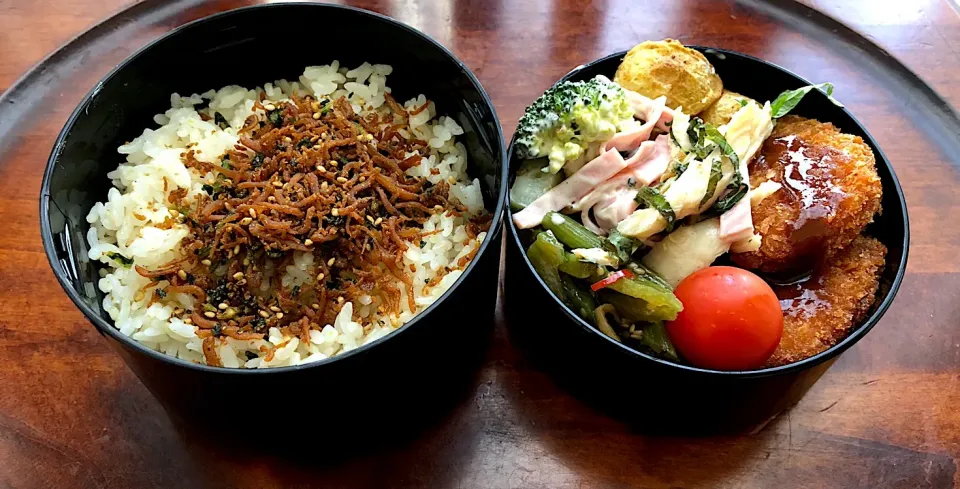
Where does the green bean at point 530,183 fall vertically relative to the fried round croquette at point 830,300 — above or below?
above

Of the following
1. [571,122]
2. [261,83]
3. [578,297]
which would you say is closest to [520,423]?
[578,297]

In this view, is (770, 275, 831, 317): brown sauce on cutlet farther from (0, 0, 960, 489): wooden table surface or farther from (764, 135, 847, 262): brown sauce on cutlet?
(0, 0, 960, 489): wooden table surface

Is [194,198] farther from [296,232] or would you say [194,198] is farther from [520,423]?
[520,423]

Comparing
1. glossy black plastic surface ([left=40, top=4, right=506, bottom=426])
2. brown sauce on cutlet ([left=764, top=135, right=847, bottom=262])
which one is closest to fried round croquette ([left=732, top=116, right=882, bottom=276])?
brown sauce on cutlet ([left=764, top=135, right=847, bottom=262])

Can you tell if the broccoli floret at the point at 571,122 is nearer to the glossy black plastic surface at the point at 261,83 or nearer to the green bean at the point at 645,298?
the glossy black plastic surface at the point at 261,83

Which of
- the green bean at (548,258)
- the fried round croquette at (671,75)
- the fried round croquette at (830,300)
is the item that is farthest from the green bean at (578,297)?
the fried round croquette at (671,75)

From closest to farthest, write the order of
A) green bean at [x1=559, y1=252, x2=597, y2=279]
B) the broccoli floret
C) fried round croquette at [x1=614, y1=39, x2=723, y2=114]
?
green bean at [x1=559, y1=252, x2=597, y2=279]
the broccoli floret
fried round croquette at [x1=614, y1=39, x2=723, y2=114]

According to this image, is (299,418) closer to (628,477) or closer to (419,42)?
(628,477)

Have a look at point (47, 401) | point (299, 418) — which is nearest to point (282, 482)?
point (299, 418)
